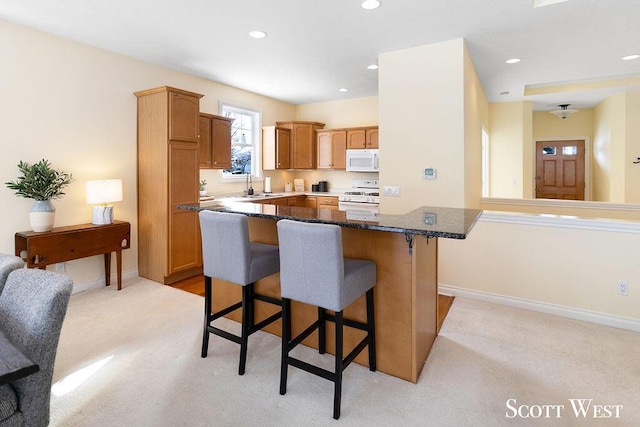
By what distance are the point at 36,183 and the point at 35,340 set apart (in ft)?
8.67

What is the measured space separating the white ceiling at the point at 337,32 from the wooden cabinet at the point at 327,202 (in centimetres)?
223

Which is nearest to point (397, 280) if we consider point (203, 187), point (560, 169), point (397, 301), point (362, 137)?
point (397, 301)

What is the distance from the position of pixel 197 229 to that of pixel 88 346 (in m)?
1.96

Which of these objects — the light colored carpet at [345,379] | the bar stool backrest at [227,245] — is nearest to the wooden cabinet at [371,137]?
the light colored carpet at [345,379]

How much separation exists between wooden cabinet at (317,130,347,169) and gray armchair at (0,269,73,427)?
17.6 ft

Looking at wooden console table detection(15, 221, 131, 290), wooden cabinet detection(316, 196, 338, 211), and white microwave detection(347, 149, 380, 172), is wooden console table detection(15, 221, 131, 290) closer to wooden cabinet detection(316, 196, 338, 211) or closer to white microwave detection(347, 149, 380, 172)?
wooden cabinet detection(316, 196, 338, 211)

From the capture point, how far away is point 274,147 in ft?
20.3

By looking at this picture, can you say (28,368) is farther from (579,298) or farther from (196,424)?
(579,298)

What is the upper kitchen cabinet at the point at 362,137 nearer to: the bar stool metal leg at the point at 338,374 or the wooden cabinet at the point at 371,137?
the wooden cabinet at the point at 371,137

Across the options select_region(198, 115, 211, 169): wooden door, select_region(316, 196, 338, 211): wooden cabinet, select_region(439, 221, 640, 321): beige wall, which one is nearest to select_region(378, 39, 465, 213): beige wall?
select_region(439, 221, 640, 321): beige wall

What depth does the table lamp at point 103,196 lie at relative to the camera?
3539 millimetres

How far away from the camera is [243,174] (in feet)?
19.9

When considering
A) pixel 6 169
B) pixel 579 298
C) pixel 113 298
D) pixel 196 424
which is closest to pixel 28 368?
pixel 196 424

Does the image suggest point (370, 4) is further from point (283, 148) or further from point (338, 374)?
point (283, 148)
